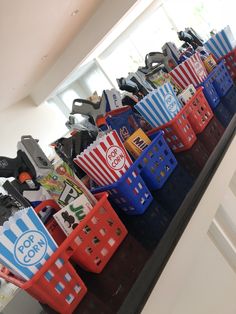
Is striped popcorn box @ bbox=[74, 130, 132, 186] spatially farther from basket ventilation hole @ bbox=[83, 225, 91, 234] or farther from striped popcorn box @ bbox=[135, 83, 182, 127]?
striped popcorn box @ bbox=[135, 83, 182, 127]

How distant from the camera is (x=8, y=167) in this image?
80 cm

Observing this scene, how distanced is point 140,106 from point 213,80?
590 mm

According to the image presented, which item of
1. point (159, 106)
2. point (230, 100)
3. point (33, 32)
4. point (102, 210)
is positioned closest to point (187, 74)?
point (230, 100)

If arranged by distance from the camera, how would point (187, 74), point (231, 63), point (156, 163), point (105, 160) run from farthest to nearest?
point (231, 63), point (187, 74), point (156, 163), point (105, 160)

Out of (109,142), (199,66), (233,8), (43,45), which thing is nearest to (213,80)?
(199,66)

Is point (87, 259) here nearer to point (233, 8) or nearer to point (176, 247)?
point (176, 247)

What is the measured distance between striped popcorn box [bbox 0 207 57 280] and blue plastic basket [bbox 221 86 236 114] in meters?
0.99

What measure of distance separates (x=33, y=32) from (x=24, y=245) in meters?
4.95

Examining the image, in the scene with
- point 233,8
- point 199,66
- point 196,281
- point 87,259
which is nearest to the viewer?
point 87,259

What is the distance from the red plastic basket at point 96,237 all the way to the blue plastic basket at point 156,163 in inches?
8.5

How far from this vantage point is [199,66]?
1521 mm

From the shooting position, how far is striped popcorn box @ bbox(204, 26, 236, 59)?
187 centimetres

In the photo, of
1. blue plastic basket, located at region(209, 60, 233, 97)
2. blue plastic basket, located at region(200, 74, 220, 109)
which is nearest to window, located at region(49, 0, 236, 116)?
blue plastic basket, located at region(209, 60, 233, 97)

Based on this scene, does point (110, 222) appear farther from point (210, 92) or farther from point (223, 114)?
point (210, 92)
